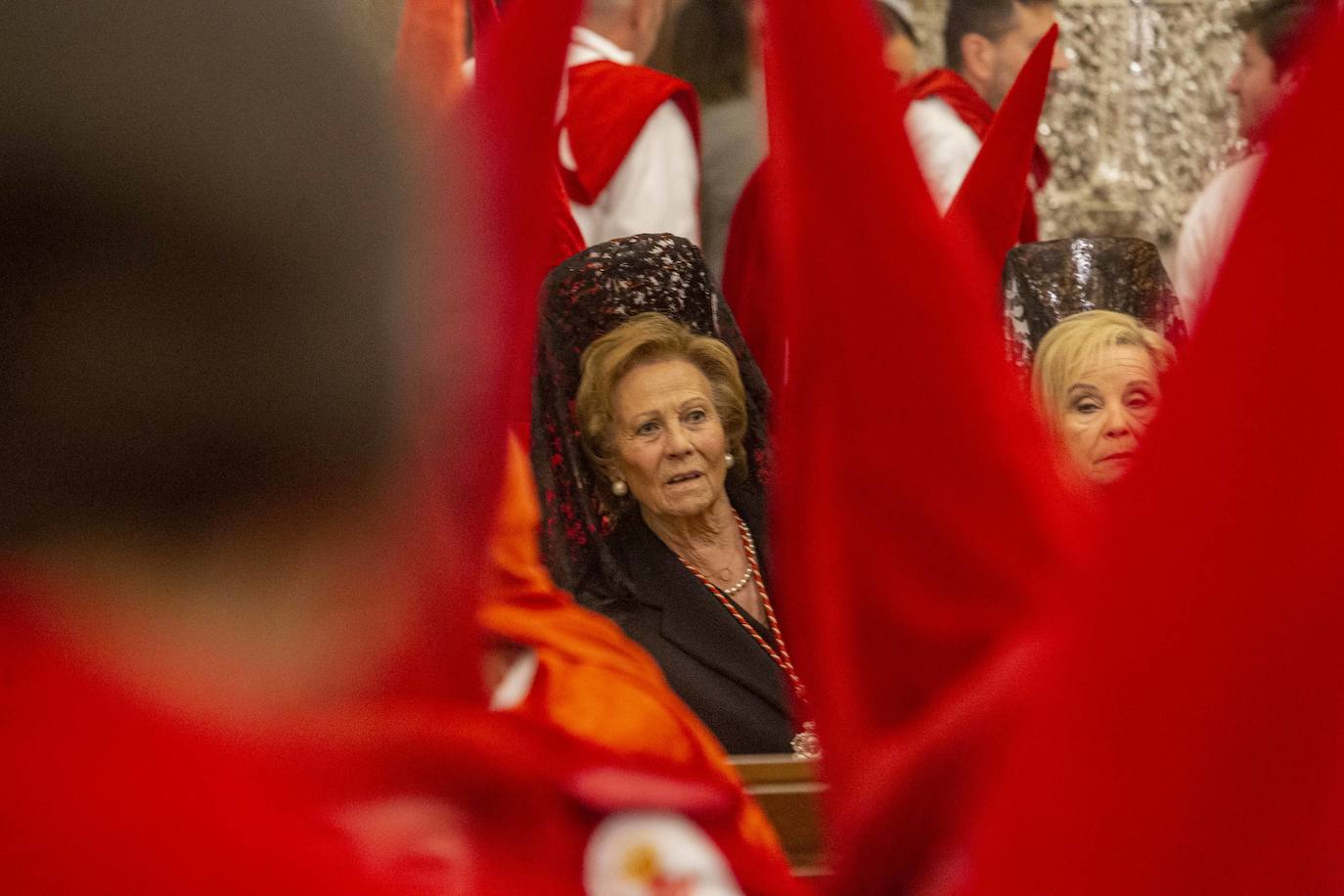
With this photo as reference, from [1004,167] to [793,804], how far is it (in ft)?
2.30

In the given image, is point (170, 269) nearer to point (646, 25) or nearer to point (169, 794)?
point (169, 794)

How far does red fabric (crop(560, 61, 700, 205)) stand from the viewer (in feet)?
11.1

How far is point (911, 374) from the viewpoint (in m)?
1.09

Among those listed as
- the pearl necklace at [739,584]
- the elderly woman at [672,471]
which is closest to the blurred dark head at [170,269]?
the elderly woman at [672,471]

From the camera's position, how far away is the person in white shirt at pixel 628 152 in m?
3.39

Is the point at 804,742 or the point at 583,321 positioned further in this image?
the point at 583,321

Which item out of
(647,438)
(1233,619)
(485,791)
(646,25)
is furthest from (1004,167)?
(646,25)

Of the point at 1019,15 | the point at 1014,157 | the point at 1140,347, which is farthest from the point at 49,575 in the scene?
the point at 1019,15

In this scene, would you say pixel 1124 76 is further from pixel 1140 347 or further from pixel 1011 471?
pixel 1011 471

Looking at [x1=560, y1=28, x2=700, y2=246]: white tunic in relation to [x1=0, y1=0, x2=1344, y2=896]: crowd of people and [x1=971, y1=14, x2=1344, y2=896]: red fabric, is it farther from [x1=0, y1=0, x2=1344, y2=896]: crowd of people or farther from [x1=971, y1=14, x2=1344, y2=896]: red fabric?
[x1=971, y1=14, x2=1344, y2=896]: red fabric

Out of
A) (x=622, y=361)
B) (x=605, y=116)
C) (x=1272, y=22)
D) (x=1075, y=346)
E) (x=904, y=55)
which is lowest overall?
(x=622, y=361)

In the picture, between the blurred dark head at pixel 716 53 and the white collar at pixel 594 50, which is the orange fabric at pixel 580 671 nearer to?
the white collar at pixel 594 50

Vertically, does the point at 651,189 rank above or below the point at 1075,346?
above

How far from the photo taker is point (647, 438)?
8.92 feet
